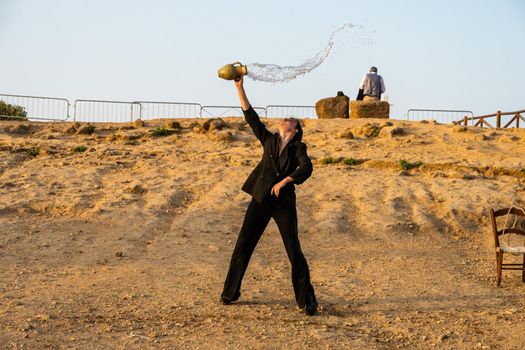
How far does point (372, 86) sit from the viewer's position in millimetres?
23312

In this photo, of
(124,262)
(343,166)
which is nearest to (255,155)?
(343,166)

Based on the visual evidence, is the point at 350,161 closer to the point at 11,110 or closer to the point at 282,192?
the point at 282,192

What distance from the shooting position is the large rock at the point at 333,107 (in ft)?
78.7

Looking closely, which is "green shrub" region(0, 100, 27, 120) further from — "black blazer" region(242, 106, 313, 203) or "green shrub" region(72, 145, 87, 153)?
"black blazer" region(242, 106, 313, 203)

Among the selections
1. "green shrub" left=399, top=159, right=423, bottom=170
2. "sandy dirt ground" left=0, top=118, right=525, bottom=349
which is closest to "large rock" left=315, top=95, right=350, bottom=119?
"sandy dirt ground" left=0, top=118, right=525, bottom=349

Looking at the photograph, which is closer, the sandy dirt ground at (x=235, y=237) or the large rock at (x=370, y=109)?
the sandy dirt ground at (x=235, y=237)

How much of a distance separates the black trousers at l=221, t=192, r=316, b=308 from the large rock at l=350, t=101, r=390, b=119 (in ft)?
49.5

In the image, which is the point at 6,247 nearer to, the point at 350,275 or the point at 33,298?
the point at 33,298

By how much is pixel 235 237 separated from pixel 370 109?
10.7m

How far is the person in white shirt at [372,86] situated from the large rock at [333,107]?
0.60 meters

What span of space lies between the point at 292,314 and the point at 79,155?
11.4 meters

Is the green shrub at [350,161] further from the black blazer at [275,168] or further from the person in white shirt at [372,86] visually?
the black blazer at [275,168]

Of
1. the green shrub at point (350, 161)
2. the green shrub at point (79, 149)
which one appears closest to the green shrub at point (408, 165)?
the green shrub at point (350, 161)

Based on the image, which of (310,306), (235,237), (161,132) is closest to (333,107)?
(161,132)
